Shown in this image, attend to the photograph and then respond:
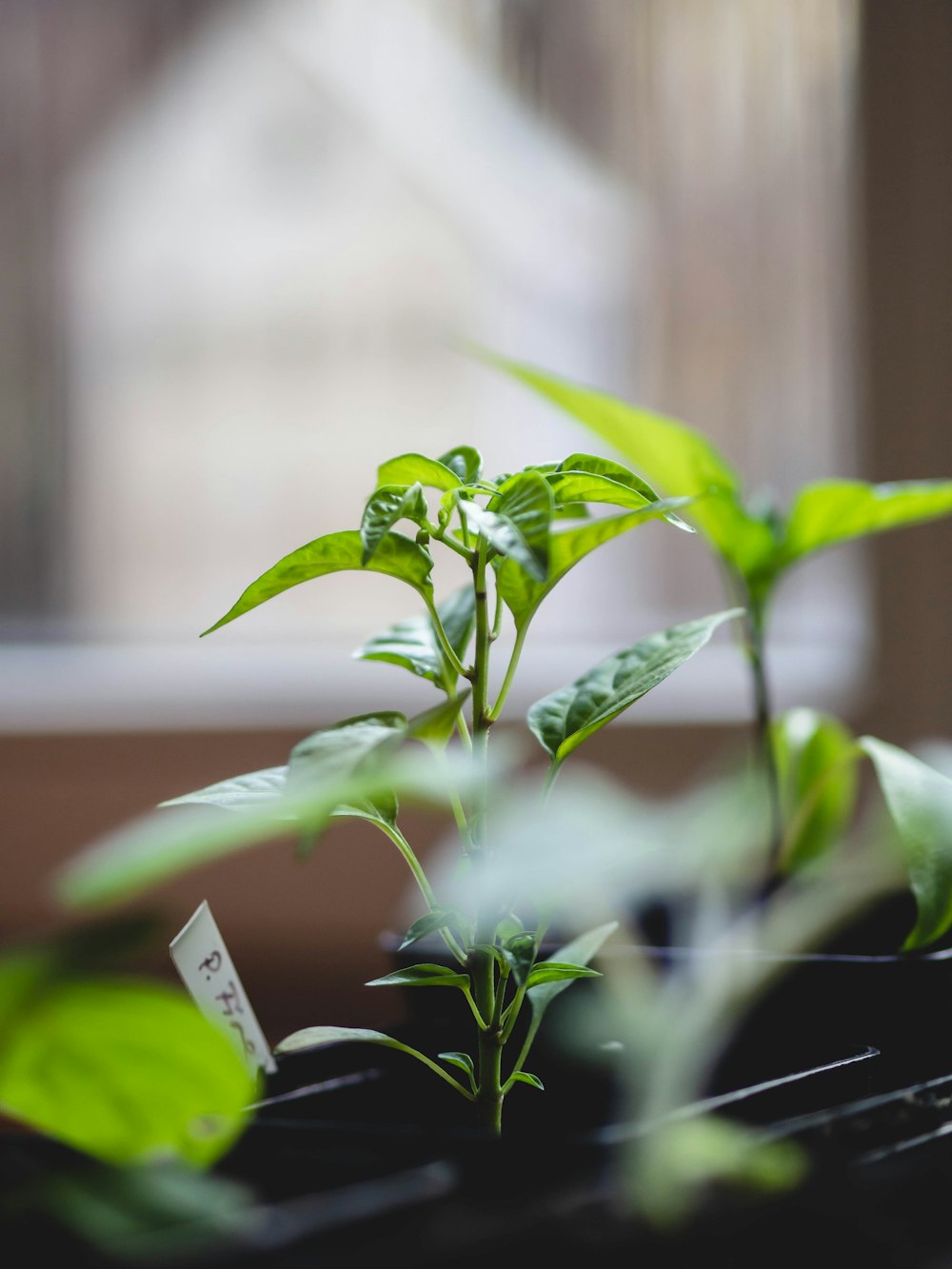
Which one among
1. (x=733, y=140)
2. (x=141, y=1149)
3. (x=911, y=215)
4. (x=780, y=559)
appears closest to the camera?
(x=141, y=1149)

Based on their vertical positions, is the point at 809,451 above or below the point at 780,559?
above

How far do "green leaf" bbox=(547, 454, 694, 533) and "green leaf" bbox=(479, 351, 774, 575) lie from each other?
0.64 feet

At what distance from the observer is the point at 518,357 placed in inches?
68.5

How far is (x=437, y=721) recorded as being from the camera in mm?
259

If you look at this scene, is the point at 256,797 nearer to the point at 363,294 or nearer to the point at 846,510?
the point at 846,510

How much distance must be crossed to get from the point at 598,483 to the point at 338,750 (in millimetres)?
100

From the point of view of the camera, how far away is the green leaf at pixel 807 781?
548 millimetres

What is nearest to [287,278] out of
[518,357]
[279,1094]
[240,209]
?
[240,209]

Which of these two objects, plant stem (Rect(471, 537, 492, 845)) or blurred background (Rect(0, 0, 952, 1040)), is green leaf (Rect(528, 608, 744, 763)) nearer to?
plant stem (Rect(471, 537, 492, 845))

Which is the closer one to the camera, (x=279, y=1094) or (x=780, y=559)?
(x=279, y=1094)

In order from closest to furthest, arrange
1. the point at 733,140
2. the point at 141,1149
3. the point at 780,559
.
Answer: the point at 141,1149 < the point at 780,559 < the point at 733,140

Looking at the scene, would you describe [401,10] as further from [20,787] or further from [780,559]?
[780,559]

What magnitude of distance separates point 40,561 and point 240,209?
581 mm

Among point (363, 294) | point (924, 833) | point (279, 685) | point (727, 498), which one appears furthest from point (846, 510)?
point (363, 294)
